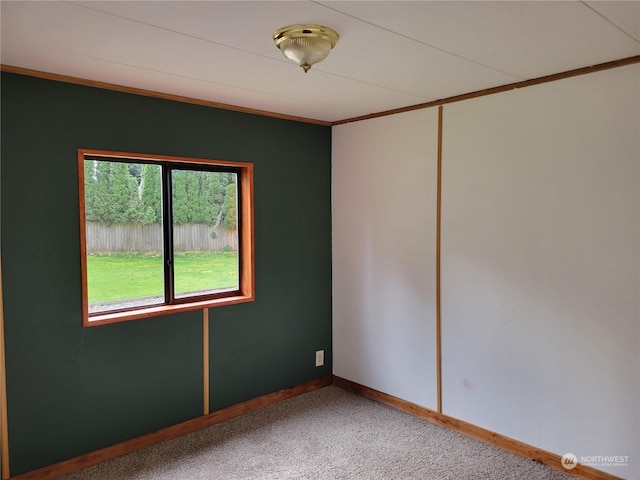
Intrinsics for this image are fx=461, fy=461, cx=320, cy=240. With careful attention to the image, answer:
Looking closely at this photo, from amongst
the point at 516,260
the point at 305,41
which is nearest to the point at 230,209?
the point at 305,41

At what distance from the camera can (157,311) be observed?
3107 mm

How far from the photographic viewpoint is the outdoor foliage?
2.93m

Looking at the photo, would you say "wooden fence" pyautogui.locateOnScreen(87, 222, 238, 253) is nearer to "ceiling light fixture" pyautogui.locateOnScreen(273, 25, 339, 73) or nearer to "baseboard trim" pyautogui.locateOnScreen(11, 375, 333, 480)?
"baseboard trim" pyautogui.locateOnScreen(11, 375, 333, 480)

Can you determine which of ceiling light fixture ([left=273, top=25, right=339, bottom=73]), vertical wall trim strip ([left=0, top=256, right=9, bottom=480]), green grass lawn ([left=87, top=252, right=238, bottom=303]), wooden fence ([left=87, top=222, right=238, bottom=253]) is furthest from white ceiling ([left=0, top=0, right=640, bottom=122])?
vertical wall trim strip ([left=0, top=256, right=9, bottom=480])

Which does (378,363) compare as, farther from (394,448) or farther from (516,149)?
(516,149)

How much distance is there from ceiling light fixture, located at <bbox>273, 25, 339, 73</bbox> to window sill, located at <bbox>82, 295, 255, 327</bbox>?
1930 mm

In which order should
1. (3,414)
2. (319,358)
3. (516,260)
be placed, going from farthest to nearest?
(319,358) → (516,260) → (3,414)

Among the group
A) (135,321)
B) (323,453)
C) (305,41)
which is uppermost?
(305,41)

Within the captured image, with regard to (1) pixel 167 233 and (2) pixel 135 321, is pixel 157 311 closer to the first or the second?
(2) pixel 135 321

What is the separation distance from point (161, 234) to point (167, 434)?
1374mm

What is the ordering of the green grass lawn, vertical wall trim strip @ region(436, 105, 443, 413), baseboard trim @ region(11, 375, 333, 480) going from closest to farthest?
baseboard trim @ region(11, 375, 333, 480) < the green grass lawn < vertical wall trim strip @ region(436, 105, 443, 413)

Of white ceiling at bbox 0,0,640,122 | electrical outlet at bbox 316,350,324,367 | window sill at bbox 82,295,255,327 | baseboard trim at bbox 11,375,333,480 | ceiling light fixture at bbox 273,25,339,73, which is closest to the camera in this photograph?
white ceiling at bbox 0,0,640,122

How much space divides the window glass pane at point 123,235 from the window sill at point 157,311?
7cm

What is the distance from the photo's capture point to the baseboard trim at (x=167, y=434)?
2.69 meters
